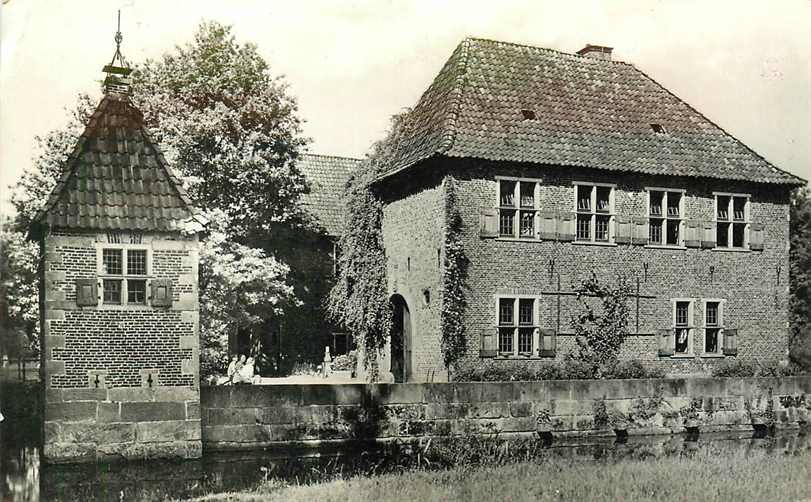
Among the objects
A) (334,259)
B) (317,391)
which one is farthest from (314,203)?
(317,391)

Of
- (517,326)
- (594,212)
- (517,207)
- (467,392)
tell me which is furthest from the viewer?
(594,212)

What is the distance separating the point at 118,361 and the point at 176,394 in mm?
991

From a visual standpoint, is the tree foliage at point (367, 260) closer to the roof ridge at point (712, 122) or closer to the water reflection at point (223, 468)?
the roof ridge at point (712, 122)

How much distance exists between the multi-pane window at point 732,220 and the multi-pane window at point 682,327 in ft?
6.57

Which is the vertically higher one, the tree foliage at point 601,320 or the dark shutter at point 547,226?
the dark shutter at point 547,226

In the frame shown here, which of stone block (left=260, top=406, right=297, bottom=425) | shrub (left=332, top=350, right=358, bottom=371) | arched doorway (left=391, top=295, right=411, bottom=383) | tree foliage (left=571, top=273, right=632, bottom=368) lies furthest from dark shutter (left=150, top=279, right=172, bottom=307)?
shrub (left=332, top=350, right=358, bottom=371)

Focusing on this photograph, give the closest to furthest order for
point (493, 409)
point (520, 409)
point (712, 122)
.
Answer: point (493, 409) → point (520, 409) → point (712, 122)

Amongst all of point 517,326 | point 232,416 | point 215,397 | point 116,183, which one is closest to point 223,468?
point 232,416

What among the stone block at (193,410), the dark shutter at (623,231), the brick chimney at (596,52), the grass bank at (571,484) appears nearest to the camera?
the grass bank at (571,484)

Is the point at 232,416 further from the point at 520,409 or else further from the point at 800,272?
the point at 800,272

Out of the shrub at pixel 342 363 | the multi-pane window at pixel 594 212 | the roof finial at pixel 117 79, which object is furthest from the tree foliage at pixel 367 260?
the roof finial at pixel 117 79

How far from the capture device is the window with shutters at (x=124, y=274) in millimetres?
12992

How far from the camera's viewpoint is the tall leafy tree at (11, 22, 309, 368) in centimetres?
2084

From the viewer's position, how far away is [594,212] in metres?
21.3
